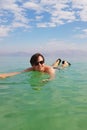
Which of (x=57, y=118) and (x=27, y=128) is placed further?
(x=57, y=118)

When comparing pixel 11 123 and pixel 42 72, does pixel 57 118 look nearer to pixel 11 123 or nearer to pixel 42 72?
pixel 11 123

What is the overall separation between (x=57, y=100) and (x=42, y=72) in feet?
16.5

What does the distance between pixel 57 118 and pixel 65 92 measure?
2714 millimetres

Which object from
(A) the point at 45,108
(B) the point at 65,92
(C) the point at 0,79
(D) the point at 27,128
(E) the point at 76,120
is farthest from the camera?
(C) the point at 0,79

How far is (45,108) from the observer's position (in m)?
5.69

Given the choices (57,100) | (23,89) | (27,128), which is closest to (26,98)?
(57,100)

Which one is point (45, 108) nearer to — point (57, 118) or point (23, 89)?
point (57, 118)

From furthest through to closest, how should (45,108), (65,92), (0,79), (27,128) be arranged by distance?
(0,79) → (65,92) → (45,108) → (27,128)

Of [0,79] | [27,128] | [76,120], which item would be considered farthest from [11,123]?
[0,79]

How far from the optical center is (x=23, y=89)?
8.17 meters

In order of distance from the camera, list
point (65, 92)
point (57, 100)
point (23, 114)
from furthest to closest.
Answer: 1. point (65, 92)
2. point (57, 100)
3. point (23, 114)

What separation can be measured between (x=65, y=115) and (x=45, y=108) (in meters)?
0.64

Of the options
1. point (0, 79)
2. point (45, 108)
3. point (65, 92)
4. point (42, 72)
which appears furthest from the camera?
point (42, 72)

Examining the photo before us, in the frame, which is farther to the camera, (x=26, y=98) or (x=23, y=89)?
(x=23, y=89)
